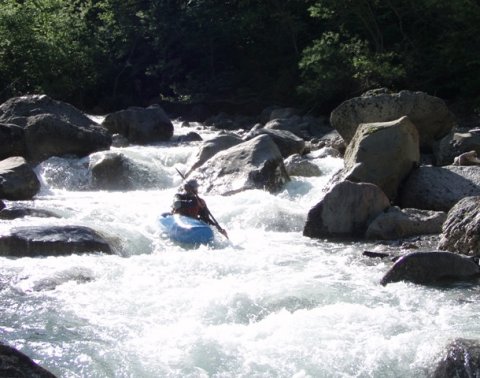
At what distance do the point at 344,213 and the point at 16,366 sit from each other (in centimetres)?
606

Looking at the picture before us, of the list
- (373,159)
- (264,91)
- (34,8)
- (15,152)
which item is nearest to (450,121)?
(373,159)

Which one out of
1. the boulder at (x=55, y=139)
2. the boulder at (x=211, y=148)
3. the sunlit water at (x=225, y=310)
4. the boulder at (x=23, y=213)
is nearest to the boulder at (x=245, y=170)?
the boulder at (x=211, y=148)

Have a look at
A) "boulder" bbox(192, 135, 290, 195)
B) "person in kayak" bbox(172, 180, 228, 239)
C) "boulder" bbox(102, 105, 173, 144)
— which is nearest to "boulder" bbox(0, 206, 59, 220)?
"person in kayak" bbox(172, 180, 228, 239)

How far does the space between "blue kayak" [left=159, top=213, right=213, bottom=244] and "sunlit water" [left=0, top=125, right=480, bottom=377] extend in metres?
0.15

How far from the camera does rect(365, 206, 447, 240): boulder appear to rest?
28.8ft

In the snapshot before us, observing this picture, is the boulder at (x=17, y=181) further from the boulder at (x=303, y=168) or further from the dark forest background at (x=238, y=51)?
the dark forest background at (x=238, y=51)

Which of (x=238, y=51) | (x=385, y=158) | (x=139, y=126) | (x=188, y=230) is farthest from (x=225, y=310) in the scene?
(x=238, y=51)

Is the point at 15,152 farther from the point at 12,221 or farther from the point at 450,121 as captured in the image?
the point at 450,121

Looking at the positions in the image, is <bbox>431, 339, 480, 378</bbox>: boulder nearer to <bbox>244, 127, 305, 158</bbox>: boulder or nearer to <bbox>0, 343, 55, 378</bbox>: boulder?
<bbox>0, 343, 55, 378</bbox>: boulder

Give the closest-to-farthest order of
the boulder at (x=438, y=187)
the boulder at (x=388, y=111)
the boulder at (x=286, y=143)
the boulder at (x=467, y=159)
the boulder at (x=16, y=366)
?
1. the boulder at (x=16, y=366)
2. the boulder at (x=438, y=187)
3. the boulder at (x=467, y=159)
4. the boulder at (x=388, y=111)
5. the boulder at (x=286, y=143)

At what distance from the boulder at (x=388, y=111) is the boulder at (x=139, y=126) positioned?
205 inches

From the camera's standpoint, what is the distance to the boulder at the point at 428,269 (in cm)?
679

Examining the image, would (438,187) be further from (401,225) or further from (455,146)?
(455,146)

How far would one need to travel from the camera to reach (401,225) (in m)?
8.80
